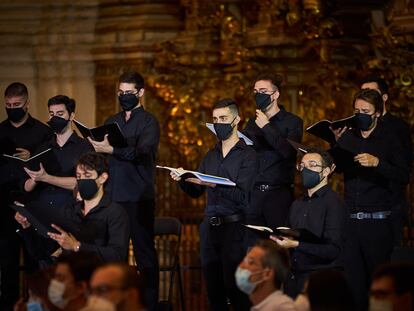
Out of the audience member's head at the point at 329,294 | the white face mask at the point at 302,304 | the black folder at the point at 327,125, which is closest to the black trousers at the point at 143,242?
the black folder at the point at 327,125

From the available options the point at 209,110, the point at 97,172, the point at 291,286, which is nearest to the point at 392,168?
the point at 291,286

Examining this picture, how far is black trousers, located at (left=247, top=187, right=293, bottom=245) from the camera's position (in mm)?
10891

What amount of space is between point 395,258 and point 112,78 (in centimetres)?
609

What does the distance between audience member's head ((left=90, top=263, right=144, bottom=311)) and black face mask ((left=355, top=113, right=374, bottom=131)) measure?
3.25 meters

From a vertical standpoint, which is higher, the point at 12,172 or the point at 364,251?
the point at 12,172

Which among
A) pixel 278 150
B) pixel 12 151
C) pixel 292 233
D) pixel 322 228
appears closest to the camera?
pixel 292 233

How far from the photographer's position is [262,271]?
8.31 meters

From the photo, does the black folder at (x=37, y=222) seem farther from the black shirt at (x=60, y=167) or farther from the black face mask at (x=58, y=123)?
the black face mask at (x=58, y=123)

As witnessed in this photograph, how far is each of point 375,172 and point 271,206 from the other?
0.88m

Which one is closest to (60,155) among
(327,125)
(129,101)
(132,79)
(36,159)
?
(36,159)

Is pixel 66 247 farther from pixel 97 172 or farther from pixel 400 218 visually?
pixel 400 218

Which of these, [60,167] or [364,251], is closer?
[364,251]

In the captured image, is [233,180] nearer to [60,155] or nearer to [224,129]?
[224,129]

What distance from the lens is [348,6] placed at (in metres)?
14.5
